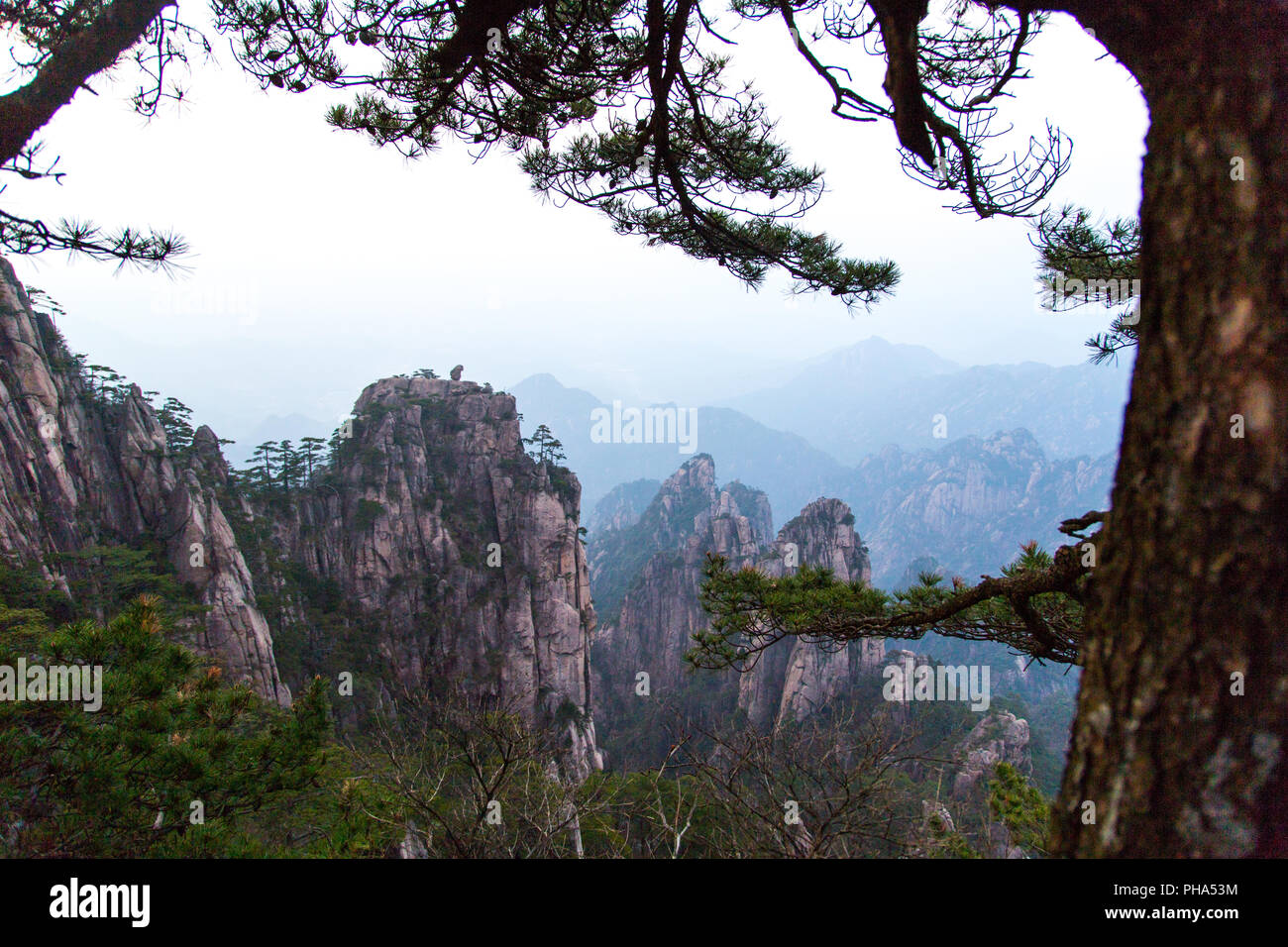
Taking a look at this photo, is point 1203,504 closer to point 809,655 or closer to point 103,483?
point 103,483

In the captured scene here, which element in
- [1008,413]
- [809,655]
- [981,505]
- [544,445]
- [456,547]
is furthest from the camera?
[1008,413]

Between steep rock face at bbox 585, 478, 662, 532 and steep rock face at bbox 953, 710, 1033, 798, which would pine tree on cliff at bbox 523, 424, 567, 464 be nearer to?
steep rock face at bbox 953, 710, 1033, 798

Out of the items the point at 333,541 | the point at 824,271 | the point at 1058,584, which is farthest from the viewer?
the point at 333,541

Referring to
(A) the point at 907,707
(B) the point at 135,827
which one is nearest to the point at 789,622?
(B) the point at 135,827

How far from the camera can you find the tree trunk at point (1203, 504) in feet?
3.05

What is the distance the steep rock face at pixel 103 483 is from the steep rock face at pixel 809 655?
87.4ft

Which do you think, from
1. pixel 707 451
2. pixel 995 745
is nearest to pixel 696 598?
pixel 995 745

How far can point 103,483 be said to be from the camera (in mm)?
17656

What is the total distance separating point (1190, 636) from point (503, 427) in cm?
3175

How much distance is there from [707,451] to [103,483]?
140 m

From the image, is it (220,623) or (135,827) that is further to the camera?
(220,623)

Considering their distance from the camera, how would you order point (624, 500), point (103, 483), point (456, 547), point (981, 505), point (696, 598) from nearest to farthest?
1. point (103, 483)
2. point (696, 598)
3. point (456, 547)
4. point (981, 505)
5. point (624, 500)

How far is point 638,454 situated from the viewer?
17412cm
